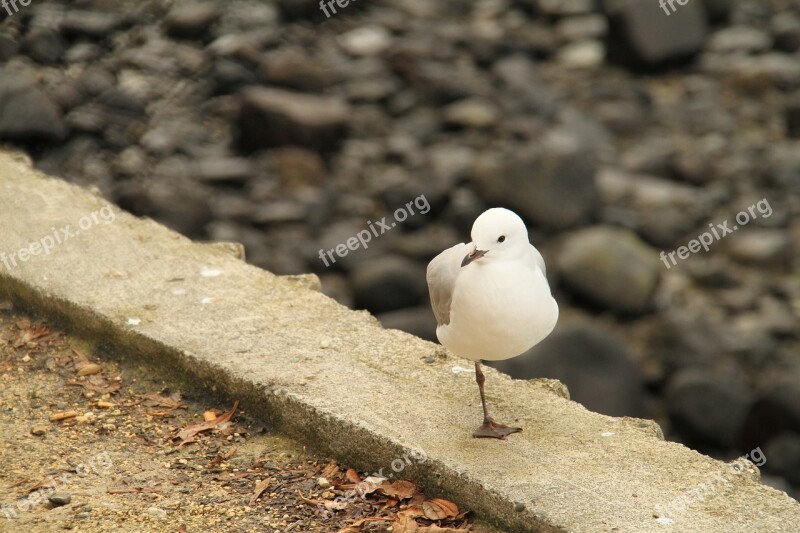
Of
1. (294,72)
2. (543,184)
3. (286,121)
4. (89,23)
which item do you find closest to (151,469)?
(543,184)

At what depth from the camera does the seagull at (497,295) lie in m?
3.62

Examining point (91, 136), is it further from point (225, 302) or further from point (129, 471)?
point (129, 471)

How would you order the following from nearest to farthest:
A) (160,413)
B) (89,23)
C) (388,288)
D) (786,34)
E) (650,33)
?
(160,413) < (388,288) < (89,23) < (650,33) < (786,34)

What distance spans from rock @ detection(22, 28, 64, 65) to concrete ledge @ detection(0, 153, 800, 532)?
5.30m

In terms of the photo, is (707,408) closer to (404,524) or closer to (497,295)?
(497,295)

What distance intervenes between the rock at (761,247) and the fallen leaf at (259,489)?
22.0 ft

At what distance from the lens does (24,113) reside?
26.4 ft

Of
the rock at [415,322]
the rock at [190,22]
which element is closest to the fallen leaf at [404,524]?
the rock at [415,322]

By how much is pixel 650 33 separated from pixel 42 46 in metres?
5.95

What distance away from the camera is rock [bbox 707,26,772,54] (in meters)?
12.2

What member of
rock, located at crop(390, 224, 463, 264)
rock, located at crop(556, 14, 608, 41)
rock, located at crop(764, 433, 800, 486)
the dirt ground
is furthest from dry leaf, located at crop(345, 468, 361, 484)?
rock, located at crop(556, 14, 608, 41)

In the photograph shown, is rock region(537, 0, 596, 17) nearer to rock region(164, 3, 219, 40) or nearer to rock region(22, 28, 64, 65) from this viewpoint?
rock region(164, 3, 219, 40)

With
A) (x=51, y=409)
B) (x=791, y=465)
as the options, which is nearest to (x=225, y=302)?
(x=51, y=409)

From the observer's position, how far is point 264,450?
395 centimetres
